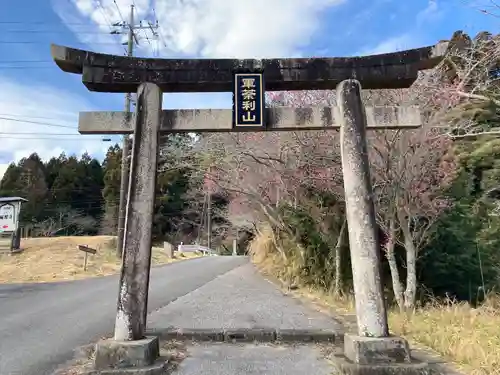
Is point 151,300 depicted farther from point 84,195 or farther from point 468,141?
point 84,195

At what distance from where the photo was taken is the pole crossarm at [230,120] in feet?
19.1

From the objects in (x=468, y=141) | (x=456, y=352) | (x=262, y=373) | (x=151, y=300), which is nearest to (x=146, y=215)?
(x=262, y=373)

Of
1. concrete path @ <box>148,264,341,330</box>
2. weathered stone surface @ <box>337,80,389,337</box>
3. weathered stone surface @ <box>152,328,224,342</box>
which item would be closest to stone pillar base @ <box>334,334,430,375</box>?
weathered stone surface @ <box>337,80,389,337</box>

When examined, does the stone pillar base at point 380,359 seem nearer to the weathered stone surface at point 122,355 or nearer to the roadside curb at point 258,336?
the roadside curb at point 258,336

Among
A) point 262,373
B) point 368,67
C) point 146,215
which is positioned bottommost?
point 262,373

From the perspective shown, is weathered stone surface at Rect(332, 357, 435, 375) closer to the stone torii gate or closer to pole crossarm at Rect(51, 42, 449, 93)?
the stone torii gate

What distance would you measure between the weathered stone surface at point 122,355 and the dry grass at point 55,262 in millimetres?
11060

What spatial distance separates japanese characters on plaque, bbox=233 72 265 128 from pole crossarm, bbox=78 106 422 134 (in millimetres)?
88

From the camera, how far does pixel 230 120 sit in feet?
19.2

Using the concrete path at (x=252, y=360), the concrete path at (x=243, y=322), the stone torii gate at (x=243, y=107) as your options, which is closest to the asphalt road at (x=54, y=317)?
the concrete path at (x=243, y=322)

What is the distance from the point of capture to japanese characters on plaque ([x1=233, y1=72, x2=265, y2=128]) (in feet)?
19.1

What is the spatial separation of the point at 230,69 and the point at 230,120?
817mm

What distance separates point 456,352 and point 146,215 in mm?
4509

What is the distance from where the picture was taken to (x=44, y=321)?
786cm
